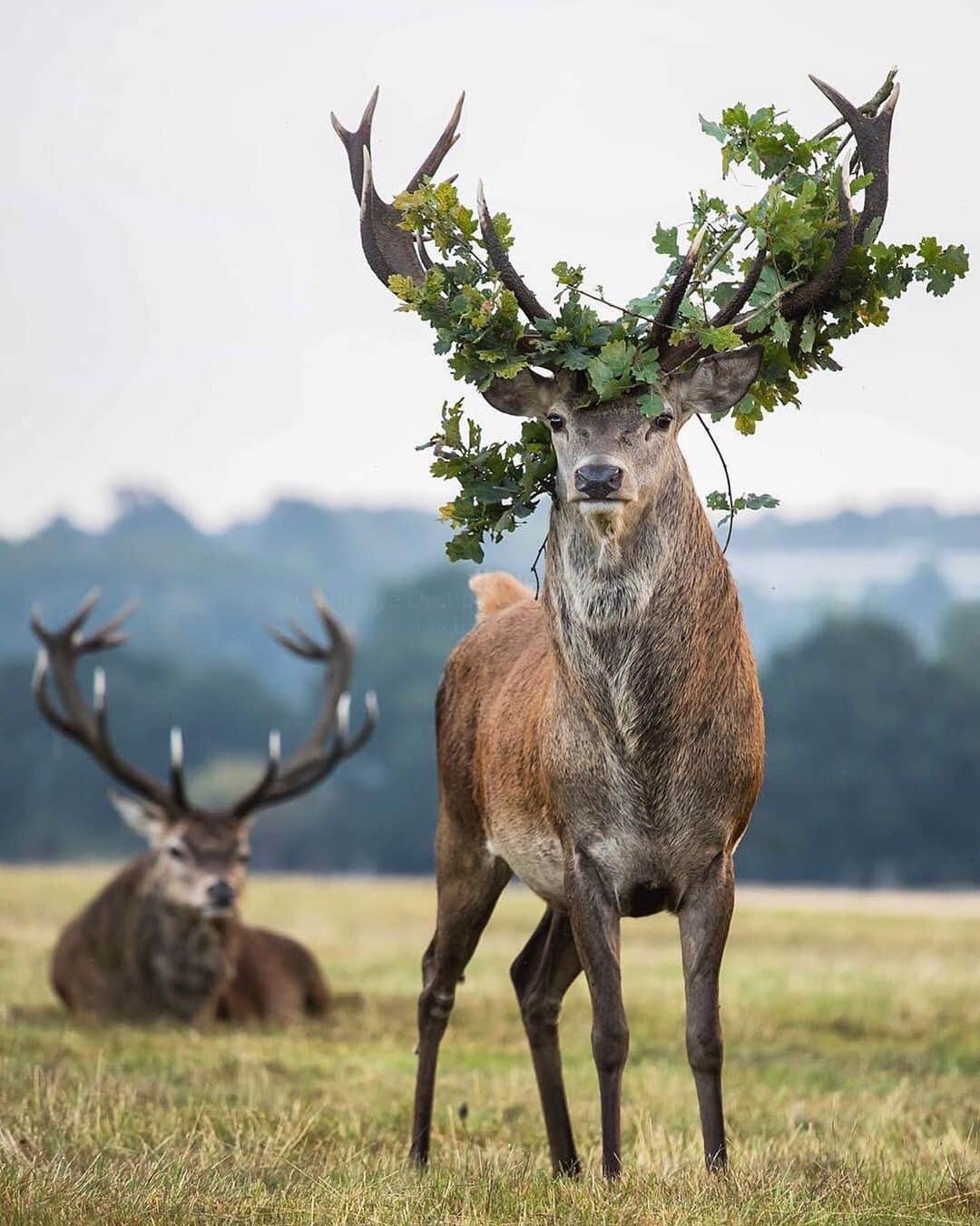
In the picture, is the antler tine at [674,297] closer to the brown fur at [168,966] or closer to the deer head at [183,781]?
the deer head at [183,781]

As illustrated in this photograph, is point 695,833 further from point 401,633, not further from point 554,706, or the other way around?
point 401,633

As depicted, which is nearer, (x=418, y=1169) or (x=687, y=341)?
(x=687, y=341)

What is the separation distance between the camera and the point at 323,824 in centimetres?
5991

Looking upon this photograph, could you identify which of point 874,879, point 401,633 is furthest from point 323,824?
point 874,879

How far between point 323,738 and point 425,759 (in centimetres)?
4449

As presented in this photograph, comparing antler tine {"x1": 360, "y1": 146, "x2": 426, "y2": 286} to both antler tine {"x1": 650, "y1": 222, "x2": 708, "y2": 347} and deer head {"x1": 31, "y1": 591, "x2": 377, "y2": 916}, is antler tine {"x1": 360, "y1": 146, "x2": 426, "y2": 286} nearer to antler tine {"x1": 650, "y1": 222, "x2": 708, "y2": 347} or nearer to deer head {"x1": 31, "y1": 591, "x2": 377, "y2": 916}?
antler tine {"x1": 650, "y1": 222, "x2": 708, "y2": 347}

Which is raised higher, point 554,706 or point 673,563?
point 673,563

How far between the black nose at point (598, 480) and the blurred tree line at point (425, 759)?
1714 inches

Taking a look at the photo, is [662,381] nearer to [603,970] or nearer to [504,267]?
[504,267]

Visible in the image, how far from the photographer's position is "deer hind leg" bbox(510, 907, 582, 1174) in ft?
21.6

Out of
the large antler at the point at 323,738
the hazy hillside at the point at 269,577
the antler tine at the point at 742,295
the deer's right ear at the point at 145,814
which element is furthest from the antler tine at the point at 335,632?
the hazy hillside at the point at 269,577

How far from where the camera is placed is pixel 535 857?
634cm

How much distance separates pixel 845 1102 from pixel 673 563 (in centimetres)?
301

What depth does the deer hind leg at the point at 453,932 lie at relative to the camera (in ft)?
22.7
